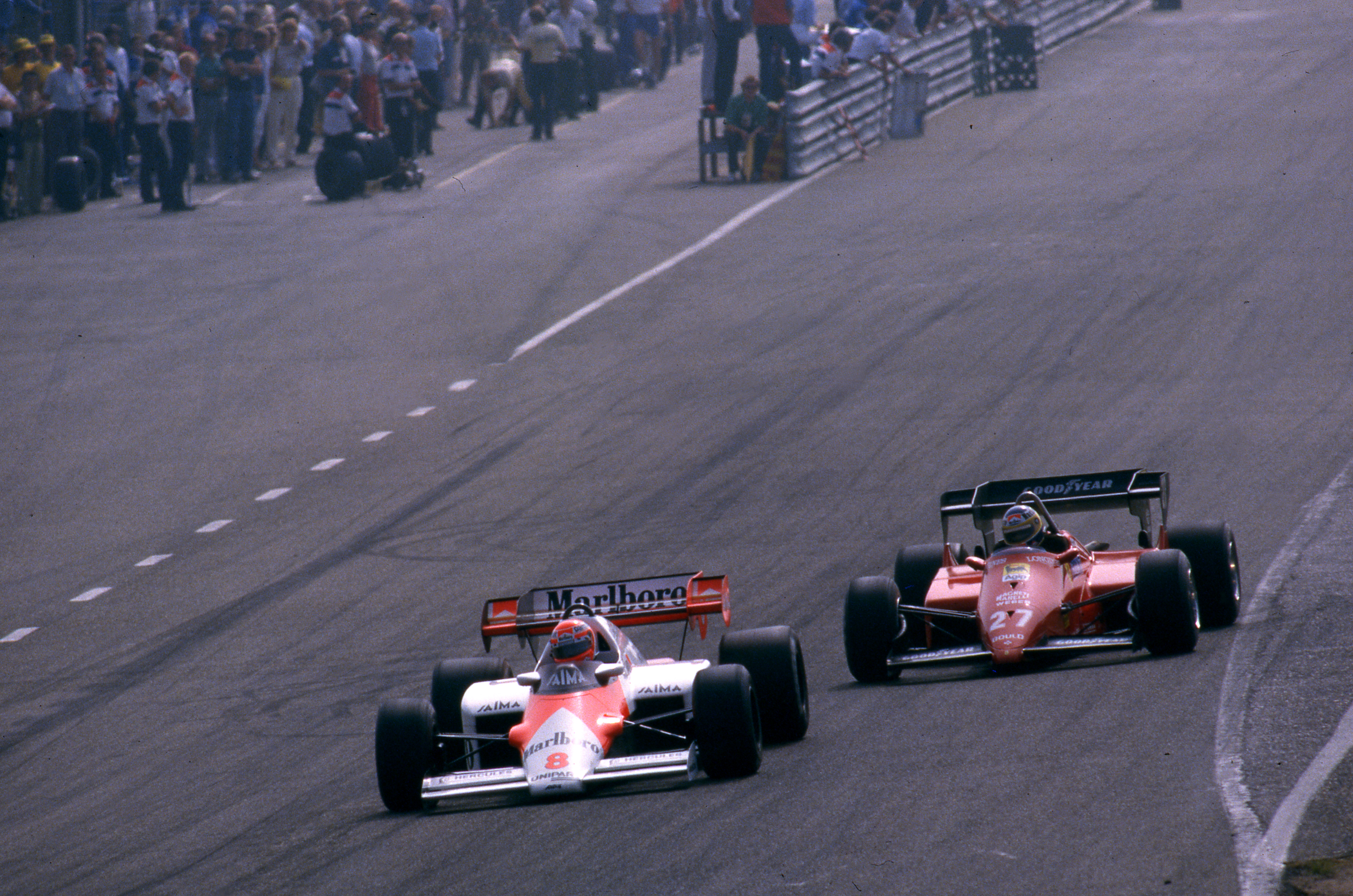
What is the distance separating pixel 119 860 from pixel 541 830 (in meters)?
2.26

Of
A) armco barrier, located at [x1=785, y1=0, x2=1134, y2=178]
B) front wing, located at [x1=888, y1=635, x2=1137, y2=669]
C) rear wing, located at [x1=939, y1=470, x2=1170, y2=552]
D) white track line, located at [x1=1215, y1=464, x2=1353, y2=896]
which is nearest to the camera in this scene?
white track line, located at [x1=1215, y1=464, x2=1353, y2=896]

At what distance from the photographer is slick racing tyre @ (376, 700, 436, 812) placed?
397 inches

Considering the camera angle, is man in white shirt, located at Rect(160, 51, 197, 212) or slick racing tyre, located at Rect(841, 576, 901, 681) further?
man in white shirt, located at Rect(160, 51, 197, 212)

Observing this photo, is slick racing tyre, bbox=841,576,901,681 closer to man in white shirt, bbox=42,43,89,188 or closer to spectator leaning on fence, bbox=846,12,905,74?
man in white shirt, bbox=42,43,89,188

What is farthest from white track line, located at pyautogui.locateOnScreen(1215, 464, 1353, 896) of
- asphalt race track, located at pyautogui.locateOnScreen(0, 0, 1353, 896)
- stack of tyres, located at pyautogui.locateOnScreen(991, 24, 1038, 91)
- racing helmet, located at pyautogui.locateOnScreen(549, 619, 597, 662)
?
stack of tyres, located at pyautogui.locateOnScreen(991, 24, 1038, 91)

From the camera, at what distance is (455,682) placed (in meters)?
11.3

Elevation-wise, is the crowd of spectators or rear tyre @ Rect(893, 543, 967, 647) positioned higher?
the crowd of spectators

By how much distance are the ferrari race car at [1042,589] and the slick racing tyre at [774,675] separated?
4.60 ft

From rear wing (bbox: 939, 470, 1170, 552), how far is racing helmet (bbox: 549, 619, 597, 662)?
3230 mm

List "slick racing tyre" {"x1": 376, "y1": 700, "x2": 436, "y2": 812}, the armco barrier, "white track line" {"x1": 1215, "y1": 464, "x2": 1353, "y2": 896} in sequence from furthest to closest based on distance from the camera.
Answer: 1. the armco barrier
2. "slick racing tyre" {"x1": 376, "y1": 700, "x2": 436, "y2": 812}
3. "white track line" {"x1": 1215, "y1": 464, "x2": 1353, "y2": 896}

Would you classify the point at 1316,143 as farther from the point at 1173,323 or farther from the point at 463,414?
the point at 463,414

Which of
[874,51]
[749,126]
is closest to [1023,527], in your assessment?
[749,126]

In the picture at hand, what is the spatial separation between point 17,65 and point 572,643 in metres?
22.8

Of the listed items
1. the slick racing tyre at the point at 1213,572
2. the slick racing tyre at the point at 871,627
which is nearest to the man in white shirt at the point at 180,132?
the slick racing tyre at the point at 871,627
